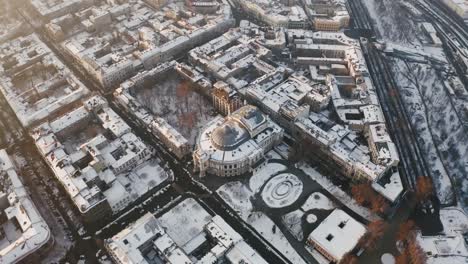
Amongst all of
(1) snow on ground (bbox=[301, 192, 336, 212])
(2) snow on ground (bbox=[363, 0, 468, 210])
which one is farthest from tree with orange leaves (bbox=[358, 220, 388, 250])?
(2) snow on ground (bbox=[363, 0, 468, 210])

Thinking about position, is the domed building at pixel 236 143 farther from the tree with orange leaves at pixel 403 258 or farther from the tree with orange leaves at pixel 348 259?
the tree with orange leaves at pixel 403 258

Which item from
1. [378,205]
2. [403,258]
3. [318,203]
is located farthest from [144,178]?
[403,258]

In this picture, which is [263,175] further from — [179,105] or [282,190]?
[179,105]

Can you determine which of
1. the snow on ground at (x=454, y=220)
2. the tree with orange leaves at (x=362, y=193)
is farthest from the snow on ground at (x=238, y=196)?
the snow on ground at (x=454, y=220)

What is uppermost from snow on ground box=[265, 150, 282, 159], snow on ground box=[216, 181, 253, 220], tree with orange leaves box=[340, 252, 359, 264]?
tree with orange leaves box=[340, 252, 359, 264]

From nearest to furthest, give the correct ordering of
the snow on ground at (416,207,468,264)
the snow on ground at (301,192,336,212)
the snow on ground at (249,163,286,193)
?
the snow on ground at (416,207,468,264), the snow on ground at (301,192,336,212), the snow on ground at (249,163,286,193)

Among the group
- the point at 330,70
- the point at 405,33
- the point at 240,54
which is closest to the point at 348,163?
the point at 330,70

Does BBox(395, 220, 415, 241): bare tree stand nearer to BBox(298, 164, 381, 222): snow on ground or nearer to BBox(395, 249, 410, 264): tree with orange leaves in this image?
BBox(395, 249, 410, 264): tree with orange leaves
